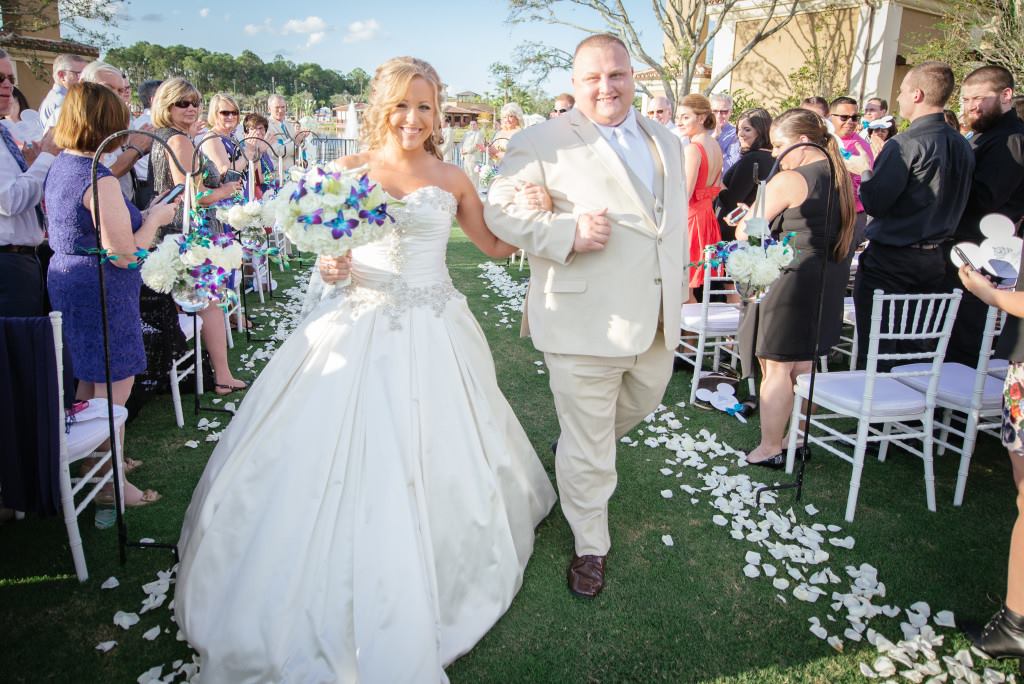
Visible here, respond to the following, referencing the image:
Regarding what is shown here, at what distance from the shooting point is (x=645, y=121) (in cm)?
323

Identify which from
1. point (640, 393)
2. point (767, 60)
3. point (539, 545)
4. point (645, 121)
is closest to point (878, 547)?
point (640, 393)

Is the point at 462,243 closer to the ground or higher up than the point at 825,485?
higher up

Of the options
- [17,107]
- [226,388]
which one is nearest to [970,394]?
[226,388]

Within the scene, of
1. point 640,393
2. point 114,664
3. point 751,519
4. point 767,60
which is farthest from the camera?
point 767,60

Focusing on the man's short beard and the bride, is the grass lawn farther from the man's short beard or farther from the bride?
the man's short beard

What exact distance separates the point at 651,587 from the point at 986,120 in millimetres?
4522

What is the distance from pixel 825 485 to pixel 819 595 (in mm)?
1238

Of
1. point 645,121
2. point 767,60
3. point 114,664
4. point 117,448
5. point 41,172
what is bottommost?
point 114,664

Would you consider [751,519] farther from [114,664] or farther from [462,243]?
[462,243]

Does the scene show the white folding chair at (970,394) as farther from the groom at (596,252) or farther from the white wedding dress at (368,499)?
the white wedding dress at (368,499)

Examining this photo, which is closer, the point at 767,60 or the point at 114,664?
the point at 114,664

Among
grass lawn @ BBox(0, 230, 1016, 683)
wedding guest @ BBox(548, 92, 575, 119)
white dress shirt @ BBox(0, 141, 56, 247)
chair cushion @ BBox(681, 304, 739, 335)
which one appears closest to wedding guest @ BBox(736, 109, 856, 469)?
grass lawn @ BBox(0, 230, 1016, 683)

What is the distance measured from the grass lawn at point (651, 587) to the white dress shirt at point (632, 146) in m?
1.94

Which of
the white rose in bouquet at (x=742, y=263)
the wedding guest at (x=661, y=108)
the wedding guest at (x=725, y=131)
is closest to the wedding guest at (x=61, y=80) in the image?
the white rose in bouquet at (x=742, y=263)
